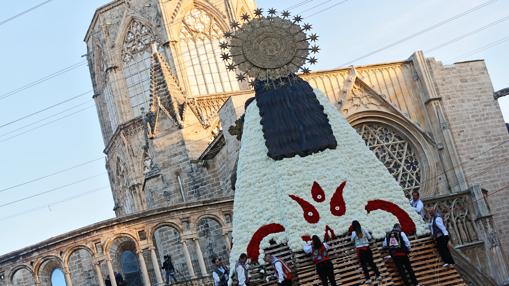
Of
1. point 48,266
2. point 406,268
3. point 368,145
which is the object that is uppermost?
point 368,145

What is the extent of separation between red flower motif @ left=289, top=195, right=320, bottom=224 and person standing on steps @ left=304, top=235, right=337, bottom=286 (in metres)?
1.08

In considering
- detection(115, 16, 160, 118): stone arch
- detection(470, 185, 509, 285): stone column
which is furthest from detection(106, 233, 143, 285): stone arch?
detection(115, 16, 160, 118): stone arch

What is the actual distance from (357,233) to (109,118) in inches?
1309

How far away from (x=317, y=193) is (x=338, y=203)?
482mm

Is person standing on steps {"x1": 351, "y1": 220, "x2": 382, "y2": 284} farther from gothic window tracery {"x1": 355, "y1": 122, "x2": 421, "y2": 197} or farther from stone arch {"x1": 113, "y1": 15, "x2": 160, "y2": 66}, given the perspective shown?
stone arch {"x1": 113, "y1": 15, "x2": 160, "y2": 66}

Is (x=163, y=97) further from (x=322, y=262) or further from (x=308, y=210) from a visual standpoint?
(x=322, y=262)

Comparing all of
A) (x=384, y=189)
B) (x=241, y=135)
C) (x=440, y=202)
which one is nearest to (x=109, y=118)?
(x=440, y=202)

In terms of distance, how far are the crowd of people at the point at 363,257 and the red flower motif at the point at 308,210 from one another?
1.92ft

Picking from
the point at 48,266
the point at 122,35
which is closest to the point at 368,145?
the point at 48,266

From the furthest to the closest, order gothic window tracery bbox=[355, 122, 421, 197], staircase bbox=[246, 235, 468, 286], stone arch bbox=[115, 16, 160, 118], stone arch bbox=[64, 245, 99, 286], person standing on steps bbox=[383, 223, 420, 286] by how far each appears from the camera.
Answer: stone arch bbox=[115, 16, 160, 118] < stone arch bbox=[64, 245, 99, 286] < gothic window tracery bbox=[355, 122, 421, 197] < staircase bbox=[246, 235, 468, 286] < person standing on steps bbox=[383, 223, 420, 286]

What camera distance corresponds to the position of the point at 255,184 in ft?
61.8

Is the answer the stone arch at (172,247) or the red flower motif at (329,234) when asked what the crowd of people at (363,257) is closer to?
the red flower motif at (329,234)

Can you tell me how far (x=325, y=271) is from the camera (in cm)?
1683

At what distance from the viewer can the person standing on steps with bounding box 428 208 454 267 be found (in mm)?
17812
